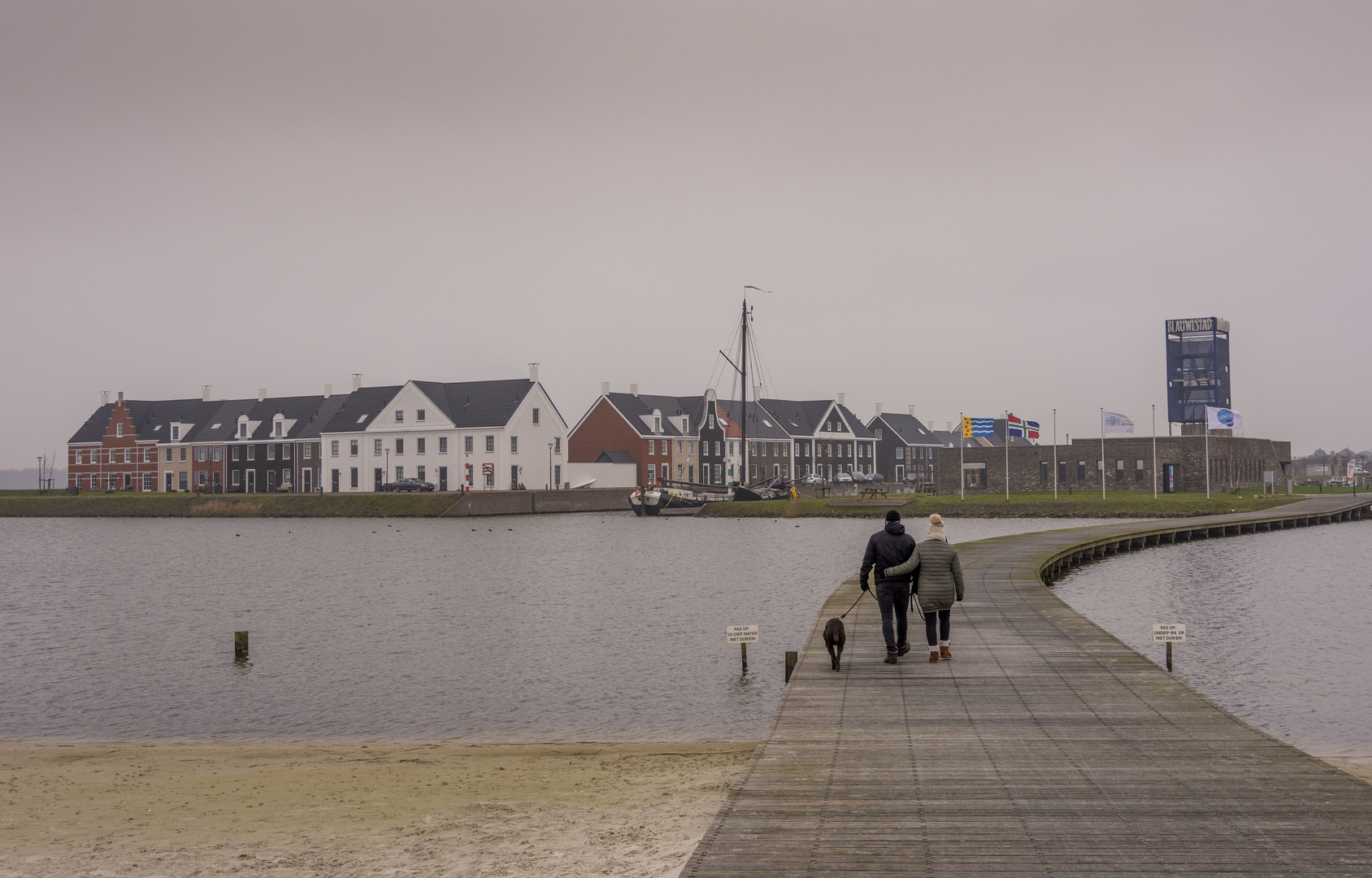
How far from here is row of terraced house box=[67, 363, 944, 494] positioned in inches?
4053

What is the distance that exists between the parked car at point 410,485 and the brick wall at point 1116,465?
47.1m

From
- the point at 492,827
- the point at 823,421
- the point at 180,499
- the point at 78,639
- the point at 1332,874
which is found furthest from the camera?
the point at 823,421

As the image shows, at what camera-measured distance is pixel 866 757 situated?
1156 centimetres

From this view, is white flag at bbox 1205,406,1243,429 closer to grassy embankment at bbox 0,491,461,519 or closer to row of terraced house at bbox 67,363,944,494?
row of terraced house at bbox 67,363,944,494

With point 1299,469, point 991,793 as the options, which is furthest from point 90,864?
point 1299,469

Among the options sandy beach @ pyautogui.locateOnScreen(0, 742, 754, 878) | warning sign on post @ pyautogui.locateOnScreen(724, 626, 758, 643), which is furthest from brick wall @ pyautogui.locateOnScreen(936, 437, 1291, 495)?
sandy beach @ pyautogui.locateOnScreen(0, 742, 754, 878)

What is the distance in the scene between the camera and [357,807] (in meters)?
14.0

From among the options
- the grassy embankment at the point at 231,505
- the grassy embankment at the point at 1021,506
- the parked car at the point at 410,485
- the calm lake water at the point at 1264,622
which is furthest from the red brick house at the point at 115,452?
the calm lake water at the point at 1264,622

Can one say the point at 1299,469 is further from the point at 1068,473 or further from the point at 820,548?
the point at 820,548

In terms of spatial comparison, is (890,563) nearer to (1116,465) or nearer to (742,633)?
(742,633)

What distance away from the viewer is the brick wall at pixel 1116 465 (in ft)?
319

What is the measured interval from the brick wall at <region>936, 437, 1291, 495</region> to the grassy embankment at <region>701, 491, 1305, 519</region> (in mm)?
1794

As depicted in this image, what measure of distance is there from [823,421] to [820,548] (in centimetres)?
7310

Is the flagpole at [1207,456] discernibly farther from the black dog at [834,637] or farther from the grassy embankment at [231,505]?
the black dog at [834,637]
